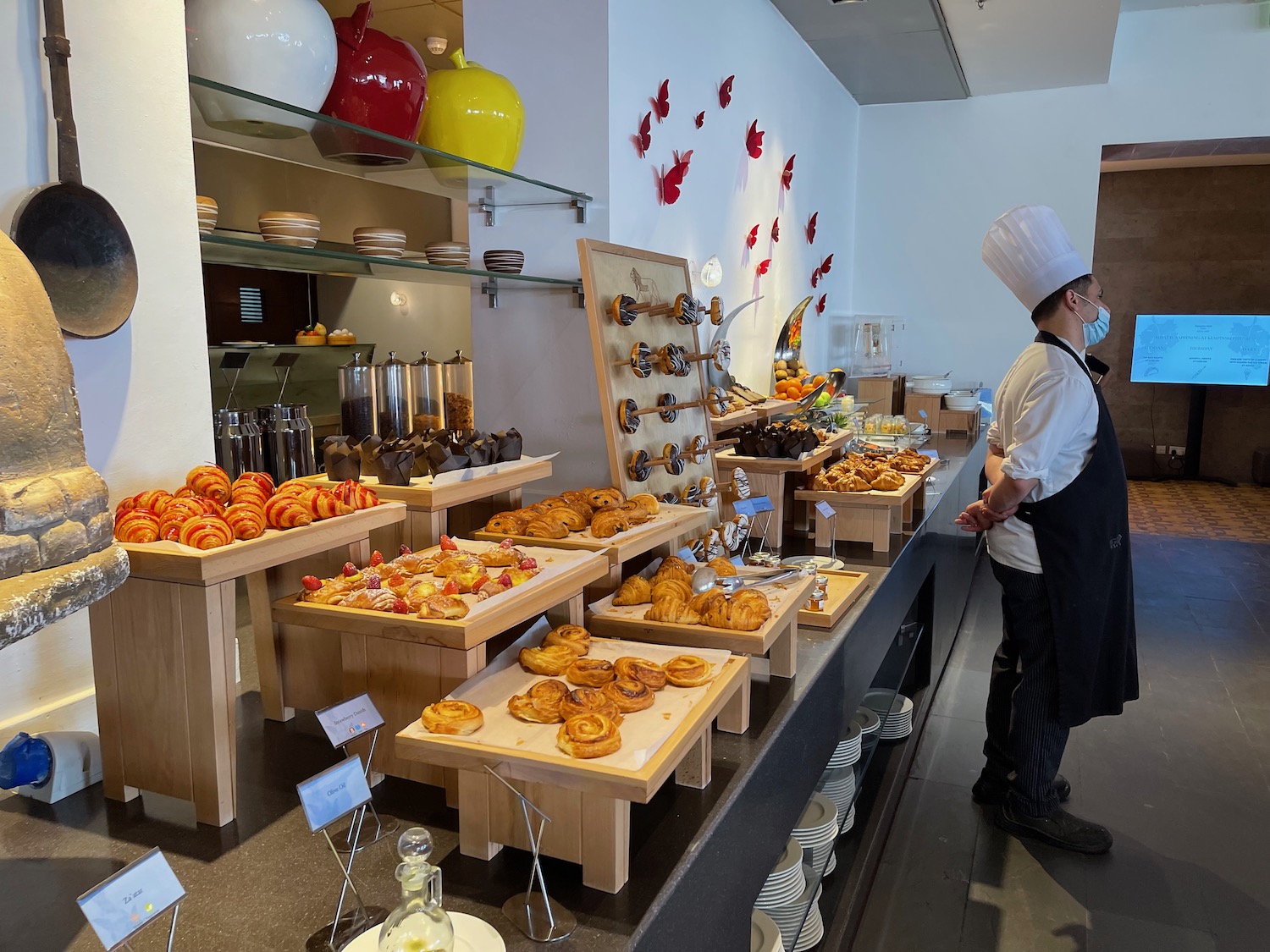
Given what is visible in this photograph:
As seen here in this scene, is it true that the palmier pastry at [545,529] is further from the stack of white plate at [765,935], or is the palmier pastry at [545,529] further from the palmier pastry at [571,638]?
the stack of white plate at [765,935]

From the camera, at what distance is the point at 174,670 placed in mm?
1199

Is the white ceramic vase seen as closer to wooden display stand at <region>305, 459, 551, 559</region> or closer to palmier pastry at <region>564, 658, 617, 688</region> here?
wooden display stand at <region>305, 459, 551, 559</region>

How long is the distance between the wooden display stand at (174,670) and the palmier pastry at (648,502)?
0.90m

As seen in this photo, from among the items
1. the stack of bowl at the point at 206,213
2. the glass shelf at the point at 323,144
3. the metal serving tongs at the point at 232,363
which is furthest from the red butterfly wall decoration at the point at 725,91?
the metal serving tongs at the point at 232,363

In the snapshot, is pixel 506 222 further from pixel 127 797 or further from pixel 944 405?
pixel 944 405

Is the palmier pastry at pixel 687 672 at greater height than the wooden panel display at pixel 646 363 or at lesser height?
lesser

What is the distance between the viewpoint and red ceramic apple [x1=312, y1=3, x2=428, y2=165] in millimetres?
1770

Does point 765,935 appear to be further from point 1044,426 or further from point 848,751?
point 1044,426

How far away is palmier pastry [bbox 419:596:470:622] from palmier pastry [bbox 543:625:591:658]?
0.21m

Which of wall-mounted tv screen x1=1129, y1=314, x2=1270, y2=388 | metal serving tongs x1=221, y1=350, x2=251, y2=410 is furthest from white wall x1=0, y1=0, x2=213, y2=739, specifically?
wall-mounted tv screen x1=1129, y1=314, x2=1270, y2=388

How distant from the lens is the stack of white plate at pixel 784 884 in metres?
1.85

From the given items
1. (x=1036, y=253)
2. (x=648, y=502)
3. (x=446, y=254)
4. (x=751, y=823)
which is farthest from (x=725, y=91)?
(x=751, y=823)

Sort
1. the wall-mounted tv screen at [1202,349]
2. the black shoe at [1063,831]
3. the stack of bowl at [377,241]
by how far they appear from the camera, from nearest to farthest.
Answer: the stack of bowl at [377,241]
the black shoe at [1063,831]
the wall-mounted tv screen at [1202,349]

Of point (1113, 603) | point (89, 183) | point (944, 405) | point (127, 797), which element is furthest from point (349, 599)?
point (944, 405)
